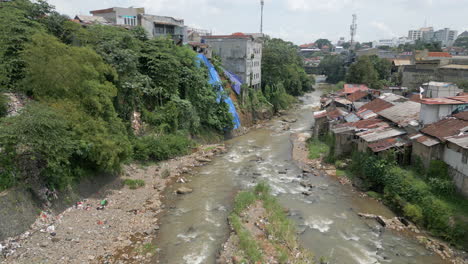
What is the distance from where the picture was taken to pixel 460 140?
14.1m

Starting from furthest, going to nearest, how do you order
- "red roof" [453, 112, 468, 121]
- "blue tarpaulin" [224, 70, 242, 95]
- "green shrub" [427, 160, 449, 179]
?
"blue tarpaulin" [224, 70, 242, 95] < "red roof" [453, 112, 468, 121] < "green shrub" [427, 160, 449, 179]

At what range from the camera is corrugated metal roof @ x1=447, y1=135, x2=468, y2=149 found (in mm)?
13523

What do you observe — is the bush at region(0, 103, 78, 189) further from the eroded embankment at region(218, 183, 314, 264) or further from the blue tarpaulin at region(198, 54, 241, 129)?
the blue tarpaulin at region(198, 54, 241, 129)

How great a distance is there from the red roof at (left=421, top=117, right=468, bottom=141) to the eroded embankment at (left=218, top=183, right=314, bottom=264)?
8745mm

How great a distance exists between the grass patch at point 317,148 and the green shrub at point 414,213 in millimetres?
8739

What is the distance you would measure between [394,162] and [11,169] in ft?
57.6

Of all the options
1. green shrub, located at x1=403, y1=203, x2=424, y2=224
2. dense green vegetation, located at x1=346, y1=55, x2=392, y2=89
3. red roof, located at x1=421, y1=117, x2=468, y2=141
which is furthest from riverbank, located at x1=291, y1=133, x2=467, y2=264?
dense green vegetation, located at x1=346, y1=55, x2=392, y2=89

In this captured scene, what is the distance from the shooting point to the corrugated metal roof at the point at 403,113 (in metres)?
19.6

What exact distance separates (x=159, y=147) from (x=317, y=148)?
39.6ft

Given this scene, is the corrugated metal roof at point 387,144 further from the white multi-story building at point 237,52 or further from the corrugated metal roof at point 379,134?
the white multi-story building at point 237,52

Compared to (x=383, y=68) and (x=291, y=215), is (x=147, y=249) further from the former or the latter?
(x=383, y=68)

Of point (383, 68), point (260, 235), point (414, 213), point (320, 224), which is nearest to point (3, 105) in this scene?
point (260, 235)

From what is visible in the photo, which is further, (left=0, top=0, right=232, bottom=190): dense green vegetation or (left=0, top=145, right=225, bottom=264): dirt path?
(left=0, top=0, right=232, bottom=190): dense green vegetation

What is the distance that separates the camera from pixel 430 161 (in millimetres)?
15617
